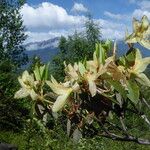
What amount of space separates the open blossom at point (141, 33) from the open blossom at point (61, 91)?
0.28m

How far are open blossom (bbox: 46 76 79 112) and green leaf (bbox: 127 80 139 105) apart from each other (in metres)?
0.19

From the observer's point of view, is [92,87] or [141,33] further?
[141,33]

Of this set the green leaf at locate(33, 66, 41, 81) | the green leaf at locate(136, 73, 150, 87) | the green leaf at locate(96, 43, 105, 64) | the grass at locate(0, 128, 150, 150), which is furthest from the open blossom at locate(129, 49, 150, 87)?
the grass at locate(0, 128, 150, 150)

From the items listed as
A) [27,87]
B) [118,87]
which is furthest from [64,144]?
[118,87]

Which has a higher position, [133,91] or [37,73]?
[37,73]

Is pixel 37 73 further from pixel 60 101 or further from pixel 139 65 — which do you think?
pixel 139 65

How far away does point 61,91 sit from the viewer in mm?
1986

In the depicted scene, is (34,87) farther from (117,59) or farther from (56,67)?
(56,67)

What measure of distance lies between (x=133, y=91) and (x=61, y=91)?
28 cm

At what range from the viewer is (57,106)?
1.94 meters

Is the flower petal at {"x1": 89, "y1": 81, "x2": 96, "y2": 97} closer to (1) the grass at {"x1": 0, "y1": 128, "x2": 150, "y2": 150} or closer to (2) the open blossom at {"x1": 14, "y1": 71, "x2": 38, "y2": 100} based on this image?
(2) the open blossom at {"x1": 14, "y1": 71, "x2": 38, "y2": 100}

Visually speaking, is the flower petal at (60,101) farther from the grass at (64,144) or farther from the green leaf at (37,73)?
the grass at (64,144)

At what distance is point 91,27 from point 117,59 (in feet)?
191

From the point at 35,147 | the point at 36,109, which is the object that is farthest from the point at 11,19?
the point at 36,109
